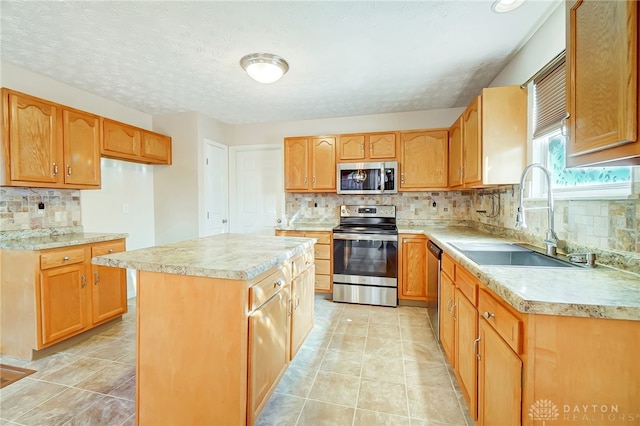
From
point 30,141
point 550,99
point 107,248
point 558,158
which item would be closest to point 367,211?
point 558,158

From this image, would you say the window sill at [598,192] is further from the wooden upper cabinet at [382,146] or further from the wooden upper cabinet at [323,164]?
the wooden upper cabinet at [323,164]

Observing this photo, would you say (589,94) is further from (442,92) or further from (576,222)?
(442,92)

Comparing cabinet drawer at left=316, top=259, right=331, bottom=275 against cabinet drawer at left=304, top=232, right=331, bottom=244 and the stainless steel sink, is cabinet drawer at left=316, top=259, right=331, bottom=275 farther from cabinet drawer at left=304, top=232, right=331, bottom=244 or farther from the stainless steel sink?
the stainless steel sink

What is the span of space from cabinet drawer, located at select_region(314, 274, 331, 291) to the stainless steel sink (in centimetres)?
176

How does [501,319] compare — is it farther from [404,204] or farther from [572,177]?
[404,204]

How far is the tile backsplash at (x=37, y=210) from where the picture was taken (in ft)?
7.63

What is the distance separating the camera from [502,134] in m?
2.04

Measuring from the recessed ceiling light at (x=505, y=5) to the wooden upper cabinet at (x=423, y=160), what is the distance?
1.66m

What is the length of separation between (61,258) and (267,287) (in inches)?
78.1

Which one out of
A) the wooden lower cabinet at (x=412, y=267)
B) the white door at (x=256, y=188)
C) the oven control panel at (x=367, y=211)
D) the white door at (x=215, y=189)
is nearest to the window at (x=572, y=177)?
the wooden lower cabinet at (x=412, y=267)

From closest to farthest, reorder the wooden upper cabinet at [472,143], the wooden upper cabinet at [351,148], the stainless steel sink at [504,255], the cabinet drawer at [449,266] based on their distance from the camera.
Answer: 1. the stainless steel sink at [504,255]
2. the cabinet drawer at [449,266]
3. the wooden upper cabinet at [472,143]
4. the wooden upper cabinet at [351,148]

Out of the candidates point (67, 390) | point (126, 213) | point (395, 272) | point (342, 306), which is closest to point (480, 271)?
point (395, 272)

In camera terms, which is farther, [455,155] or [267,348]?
[455,155]

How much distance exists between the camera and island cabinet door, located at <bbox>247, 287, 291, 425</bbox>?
4.37ft
